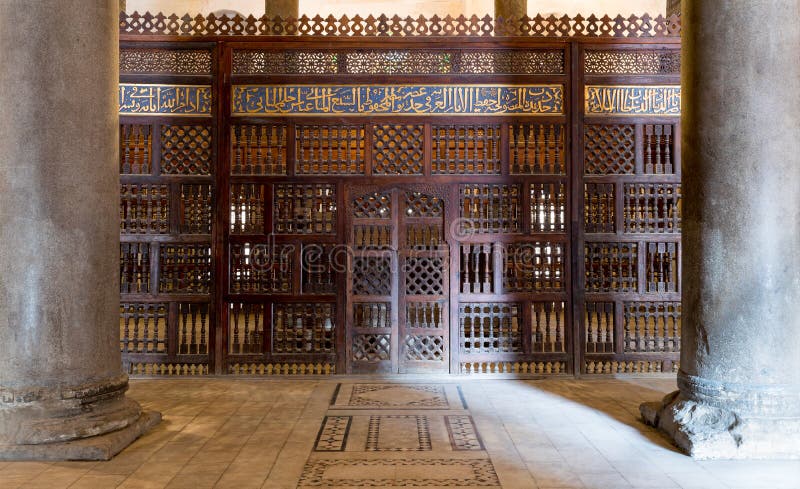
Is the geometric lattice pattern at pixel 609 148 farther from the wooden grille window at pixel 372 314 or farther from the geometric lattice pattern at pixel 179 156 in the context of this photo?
the geometric lattice pattern at pixel 179 156

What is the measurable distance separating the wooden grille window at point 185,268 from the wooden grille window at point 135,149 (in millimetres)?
848

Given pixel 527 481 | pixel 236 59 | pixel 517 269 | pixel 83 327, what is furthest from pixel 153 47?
pixel 527 481

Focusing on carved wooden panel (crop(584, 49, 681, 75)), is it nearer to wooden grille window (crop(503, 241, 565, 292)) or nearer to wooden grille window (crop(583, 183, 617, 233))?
wooden grille window (crop(583, 183, 617, 233))

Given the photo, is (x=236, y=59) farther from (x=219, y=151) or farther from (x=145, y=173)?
(x=145, y=173)

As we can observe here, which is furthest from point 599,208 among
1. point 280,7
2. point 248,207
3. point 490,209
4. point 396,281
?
point 280,7

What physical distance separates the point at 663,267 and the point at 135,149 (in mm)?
5594

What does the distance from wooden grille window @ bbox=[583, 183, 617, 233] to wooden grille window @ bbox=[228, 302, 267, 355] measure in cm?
349

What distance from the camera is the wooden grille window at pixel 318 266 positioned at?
6562 millimetres

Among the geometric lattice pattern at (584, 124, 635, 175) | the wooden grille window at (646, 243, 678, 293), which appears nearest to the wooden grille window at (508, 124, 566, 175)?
the geometric lattice pattern at (584, 124, 635, 175)

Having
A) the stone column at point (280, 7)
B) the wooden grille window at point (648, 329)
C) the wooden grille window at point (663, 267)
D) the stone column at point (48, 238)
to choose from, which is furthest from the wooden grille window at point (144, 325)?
the stone column at point (280, 7)

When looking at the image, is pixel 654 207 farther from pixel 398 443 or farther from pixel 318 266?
pixel 398 443

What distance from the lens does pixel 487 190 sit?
6.58 meters

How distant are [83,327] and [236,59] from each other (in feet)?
11.2

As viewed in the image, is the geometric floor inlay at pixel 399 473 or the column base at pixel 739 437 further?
the column base at pixel 739 437
